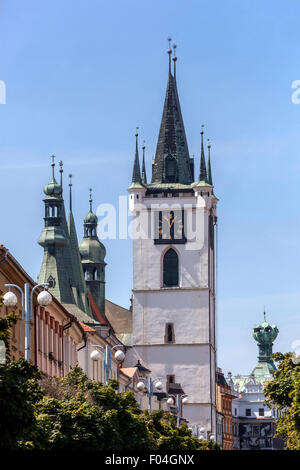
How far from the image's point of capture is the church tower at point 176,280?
153 m

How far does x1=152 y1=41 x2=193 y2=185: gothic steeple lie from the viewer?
16112 centimetres

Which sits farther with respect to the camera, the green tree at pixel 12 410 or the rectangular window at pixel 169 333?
the rectangular window at pixel 169 333

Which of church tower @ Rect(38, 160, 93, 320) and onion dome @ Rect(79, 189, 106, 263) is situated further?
onion dome @ Rect(79, 189, 106, 263)

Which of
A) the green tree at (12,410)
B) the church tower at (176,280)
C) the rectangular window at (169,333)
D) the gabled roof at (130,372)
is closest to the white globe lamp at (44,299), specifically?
the green tree at (12,410)

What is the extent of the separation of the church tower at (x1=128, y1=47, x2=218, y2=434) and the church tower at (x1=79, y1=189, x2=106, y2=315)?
15982mm

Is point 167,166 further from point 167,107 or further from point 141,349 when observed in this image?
point 141,349

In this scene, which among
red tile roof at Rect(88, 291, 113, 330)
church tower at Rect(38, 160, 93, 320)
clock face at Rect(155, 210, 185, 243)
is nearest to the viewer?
church tower at Rect(38, 160, 93, 320)

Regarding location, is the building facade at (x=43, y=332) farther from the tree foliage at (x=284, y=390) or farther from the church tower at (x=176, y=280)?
the church tower at (x=176, y=280)

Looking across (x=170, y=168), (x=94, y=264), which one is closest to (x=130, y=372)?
(x=170, y=168)

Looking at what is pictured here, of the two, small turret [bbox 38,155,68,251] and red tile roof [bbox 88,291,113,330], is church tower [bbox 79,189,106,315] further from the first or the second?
small turret [bbox 38,155,68,251]

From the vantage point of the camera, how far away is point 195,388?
152375 mm

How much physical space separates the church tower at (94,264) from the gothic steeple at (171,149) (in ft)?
52.3

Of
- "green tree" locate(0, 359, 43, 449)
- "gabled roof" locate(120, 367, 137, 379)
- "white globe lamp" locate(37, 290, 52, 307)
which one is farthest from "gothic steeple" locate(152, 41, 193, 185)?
"green tree" locate(0, 359, 43, 449)
